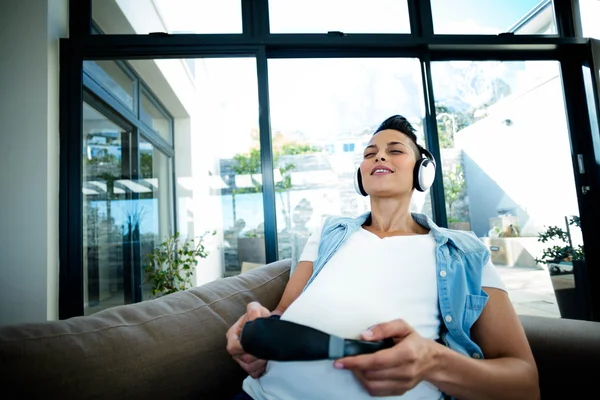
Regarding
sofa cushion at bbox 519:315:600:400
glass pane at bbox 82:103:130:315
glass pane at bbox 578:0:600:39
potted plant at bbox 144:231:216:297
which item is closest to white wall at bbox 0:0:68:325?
glass pane at bbox 82:103:130:315

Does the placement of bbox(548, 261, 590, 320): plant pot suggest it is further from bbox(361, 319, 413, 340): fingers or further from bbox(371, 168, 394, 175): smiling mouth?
bbox(361, 319, 413, 340): fingers

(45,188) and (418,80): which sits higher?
(418,80)

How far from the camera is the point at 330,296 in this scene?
0.81m

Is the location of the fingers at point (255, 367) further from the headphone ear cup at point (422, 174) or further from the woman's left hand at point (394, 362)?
the headphone ear cup at point (422, 174)

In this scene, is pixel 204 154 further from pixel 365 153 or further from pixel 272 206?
pixel 365 153

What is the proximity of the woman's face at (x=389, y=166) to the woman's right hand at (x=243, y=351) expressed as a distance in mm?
640

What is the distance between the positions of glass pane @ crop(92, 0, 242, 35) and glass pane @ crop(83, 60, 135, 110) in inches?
10.0

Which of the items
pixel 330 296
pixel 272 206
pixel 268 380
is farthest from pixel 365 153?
pixel 272 206

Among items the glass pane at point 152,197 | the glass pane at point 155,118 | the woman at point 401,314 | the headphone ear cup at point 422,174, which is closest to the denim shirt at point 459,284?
the woman at point 401,314

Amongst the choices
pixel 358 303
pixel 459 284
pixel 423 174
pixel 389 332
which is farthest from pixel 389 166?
pixel 389 332

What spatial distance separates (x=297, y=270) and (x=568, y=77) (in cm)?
288

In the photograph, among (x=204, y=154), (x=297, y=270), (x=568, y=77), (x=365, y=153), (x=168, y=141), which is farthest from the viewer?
(x=168, y=141)

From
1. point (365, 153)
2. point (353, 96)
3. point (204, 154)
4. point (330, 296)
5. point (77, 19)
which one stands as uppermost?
point (77, 19)

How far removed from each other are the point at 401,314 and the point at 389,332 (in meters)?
0.25
